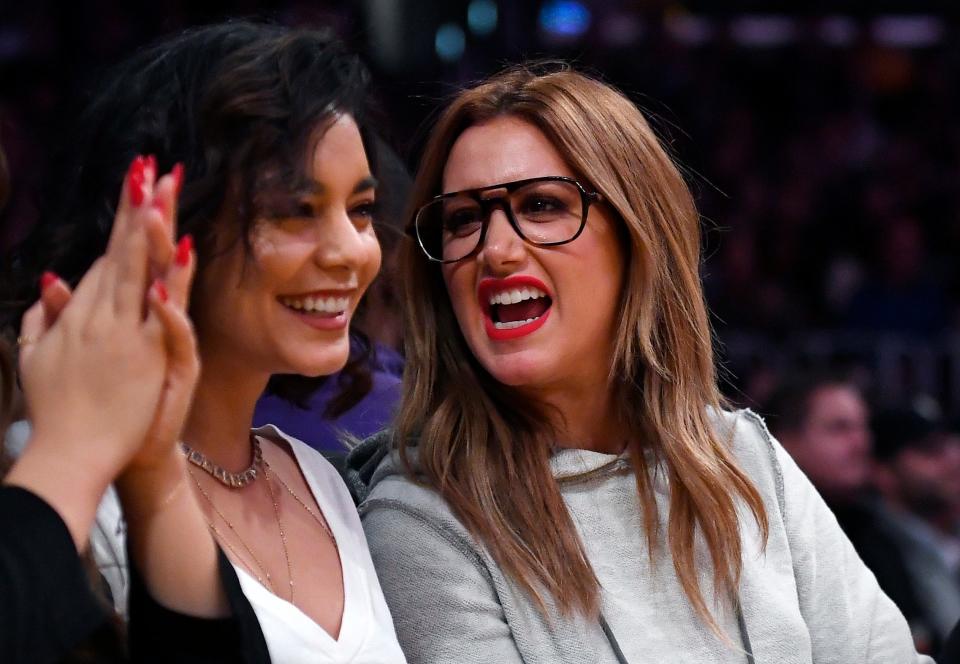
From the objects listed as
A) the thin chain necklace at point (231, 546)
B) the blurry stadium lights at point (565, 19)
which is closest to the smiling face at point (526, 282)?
the thin chain necklace at point (231, 546)

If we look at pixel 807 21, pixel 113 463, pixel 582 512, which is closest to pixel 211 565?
pixel 113 463

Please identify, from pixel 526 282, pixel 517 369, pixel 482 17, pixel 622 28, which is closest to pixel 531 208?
pixel 526 282

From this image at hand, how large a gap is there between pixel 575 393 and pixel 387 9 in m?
2.87

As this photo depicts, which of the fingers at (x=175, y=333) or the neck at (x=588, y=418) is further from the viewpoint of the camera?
the neck at (x=588, y=418)

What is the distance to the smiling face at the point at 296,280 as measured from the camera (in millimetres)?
1516

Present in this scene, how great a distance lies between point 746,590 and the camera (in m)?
1.90

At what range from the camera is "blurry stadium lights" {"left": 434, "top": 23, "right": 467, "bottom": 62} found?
4.83 meters

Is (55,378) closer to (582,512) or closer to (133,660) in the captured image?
(133,660)

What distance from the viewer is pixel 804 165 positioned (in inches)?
283

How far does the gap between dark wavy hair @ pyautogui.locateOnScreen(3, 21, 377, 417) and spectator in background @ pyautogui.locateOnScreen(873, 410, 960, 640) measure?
3.31 m

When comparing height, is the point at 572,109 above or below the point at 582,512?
above

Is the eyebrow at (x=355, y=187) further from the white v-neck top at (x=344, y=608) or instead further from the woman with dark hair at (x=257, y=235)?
the white v-neck top at (x=344, y=608)

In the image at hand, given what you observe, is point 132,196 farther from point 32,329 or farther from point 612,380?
point 612,380

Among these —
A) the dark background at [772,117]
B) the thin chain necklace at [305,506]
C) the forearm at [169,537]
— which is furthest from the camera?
the dark background at [772,117]
